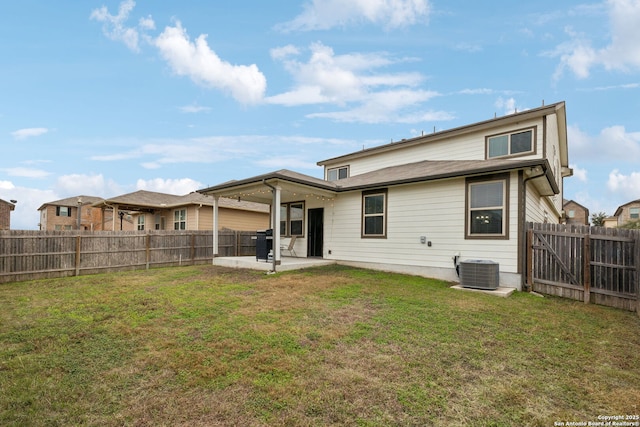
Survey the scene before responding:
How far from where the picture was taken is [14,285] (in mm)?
8312

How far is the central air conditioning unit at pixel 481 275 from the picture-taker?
7184 millimetres

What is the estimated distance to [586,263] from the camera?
262 inches

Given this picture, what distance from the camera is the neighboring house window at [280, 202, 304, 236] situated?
42.5 feet

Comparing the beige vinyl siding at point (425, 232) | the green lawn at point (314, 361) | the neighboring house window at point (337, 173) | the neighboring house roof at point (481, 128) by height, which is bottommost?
the green lawn at point (314, 361)

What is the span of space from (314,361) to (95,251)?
10609 millimetres

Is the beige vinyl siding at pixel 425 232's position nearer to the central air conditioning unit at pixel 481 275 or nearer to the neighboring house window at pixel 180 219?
the central air conditioning unit at pixel 481 275

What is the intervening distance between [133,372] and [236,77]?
12.9 m

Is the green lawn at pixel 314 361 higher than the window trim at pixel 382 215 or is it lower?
lower

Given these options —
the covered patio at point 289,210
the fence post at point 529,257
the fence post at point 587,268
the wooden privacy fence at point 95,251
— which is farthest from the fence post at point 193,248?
the fence post at point 587,268

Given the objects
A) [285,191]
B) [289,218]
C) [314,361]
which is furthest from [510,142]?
[314,361]

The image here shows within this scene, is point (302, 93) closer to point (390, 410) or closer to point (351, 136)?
point (351, 136)

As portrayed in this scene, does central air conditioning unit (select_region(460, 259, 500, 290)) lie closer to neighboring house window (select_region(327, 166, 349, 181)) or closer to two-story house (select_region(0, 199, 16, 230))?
neighboring house window (select_region(327, 166, 349, 181))

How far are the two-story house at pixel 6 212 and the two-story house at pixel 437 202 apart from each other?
31388 mm

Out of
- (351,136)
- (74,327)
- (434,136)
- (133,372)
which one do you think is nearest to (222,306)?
(74,327)
